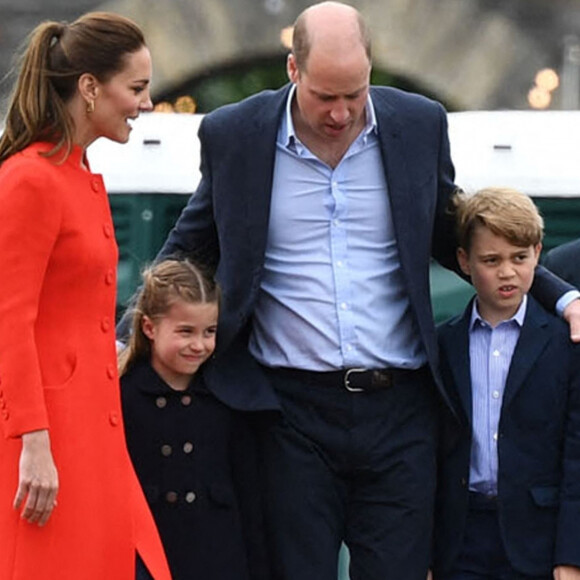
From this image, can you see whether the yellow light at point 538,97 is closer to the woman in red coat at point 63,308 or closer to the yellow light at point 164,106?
the yellow light at point 164,106

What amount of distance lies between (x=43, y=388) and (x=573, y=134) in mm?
2439

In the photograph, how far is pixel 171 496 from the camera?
4785mm

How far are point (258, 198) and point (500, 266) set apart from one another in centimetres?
57

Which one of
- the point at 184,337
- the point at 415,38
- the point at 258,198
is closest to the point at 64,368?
the point at 184,337

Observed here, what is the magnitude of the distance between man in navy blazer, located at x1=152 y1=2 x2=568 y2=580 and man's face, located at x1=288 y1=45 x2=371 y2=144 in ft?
0.12

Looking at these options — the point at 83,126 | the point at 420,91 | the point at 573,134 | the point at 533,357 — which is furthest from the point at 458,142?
the point at 420,91

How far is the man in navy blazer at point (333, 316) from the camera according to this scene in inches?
186

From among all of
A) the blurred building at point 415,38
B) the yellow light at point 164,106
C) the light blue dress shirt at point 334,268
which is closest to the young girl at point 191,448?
the light blue dress shirt at point 334,268

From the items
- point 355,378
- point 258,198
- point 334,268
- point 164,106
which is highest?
point 164,106

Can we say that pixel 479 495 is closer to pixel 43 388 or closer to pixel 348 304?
pixel 348 304

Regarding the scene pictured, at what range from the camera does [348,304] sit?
4703 mm

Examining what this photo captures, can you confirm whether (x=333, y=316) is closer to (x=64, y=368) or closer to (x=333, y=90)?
(x=333, y=90)

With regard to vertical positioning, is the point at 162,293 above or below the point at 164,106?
below

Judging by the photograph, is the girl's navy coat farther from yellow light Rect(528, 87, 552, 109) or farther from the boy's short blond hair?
yellow light Rect(528, 87, 552, 109)
